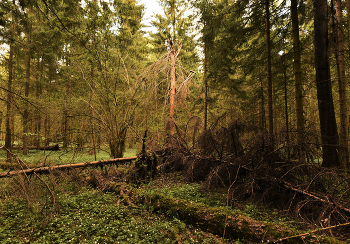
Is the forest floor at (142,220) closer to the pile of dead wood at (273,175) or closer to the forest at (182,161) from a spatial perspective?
the forest at (182,161)

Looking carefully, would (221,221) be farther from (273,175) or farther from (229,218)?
(273,175)

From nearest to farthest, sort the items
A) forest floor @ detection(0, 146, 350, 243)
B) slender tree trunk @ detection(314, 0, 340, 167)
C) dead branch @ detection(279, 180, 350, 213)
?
forest floor @ detection(0, 146, 350, 243), dead branch @ detection(279, 180, 350, 213), slender tree trunk @ detection(314, 0, 340, 167)

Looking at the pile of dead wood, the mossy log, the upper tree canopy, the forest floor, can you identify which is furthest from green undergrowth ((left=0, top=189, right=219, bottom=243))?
the upper tree canopy

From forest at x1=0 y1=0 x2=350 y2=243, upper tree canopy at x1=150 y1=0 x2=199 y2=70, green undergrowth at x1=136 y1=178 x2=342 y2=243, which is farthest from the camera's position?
upper tree canopy at x1=150 y1=0 x2=199 y2=70

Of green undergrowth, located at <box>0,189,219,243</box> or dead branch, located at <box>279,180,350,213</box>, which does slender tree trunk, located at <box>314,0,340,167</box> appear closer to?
dead branch, located at <box>279,180,350,213</box>

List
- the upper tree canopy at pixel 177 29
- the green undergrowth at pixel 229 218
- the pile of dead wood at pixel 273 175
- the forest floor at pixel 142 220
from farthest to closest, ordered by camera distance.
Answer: the upper tree canopy at pixel 177 29
the pile of dead wood at pixel 273 175
the forest floor at pixel 142 220
the green undergrowth at pixel 229 218

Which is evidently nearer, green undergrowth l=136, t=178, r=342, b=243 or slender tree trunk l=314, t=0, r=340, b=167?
green undergrowth l=136, t=178, r=342, b=243

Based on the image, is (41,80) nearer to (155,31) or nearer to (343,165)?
(155,31)

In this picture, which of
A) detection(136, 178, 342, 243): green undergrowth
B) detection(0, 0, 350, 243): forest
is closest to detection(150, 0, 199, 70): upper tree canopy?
detection(0, 0, 350, 243): forest

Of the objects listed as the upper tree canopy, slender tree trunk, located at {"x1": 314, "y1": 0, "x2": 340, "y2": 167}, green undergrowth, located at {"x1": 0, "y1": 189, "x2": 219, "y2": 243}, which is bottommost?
green undergrowth, located at {"x1": 0, "y1": 189, "x2": 219, "y2": 243}

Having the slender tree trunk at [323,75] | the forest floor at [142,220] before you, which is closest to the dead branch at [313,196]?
the forest floor at [142,220]

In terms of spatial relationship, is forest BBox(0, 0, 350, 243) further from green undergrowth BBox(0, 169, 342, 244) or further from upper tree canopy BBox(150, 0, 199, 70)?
upper tree canopy BBox(150, 0, 199, 70)

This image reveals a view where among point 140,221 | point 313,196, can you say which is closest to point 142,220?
point 140,221

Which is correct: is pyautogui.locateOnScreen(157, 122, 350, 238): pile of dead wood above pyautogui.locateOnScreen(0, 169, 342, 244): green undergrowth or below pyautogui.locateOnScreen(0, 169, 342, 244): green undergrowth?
above
